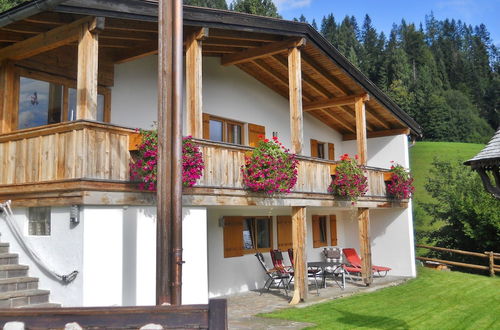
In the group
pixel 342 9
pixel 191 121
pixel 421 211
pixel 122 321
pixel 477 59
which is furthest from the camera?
pixel 342 9

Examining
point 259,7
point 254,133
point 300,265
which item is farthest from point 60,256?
point 259,7

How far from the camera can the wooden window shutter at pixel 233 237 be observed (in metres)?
13.0

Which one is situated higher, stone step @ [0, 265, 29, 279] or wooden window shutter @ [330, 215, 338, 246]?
wooden window shutter @ [330, 215, 338, 246]

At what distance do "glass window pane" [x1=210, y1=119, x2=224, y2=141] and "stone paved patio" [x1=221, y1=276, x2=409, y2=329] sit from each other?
12.8 feet

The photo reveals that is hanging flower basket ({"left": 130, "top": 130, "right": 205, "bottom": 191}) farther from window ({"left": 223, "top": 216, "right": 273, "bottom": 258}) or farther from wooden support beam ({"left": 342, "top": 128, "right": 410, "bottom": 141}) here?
wooden support beam ({"left": 342, "top": 128, "right": 410, "bottom": 141})

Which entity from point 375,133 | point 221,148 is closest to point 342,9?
point 375,133

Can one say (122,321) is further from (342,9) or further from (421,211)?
(342,9)

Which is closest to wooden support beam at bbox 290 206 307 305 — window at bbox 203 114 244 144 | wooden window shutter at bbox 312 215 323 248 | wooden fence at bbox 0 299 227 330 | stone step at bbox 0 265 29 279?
window at bbox 203 114 244 144

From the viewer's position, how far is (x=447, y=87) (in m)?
84.2

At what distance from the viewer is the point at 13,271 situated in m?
7.80

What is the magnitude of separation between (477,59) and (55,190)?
99.7 meters

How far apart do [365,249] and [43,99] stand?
903 centimetres

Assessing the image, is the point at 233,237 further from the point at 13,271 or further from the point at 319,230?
the point at 13,271

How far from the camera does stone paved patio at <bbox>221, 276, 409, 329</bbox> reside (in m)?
9.02
